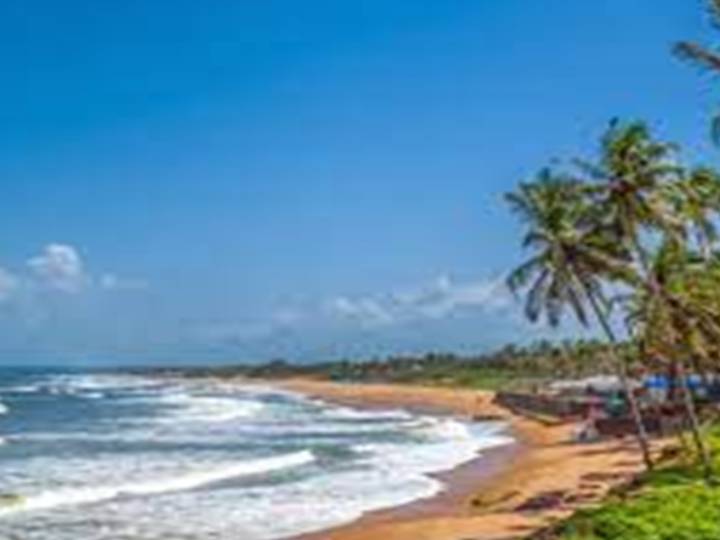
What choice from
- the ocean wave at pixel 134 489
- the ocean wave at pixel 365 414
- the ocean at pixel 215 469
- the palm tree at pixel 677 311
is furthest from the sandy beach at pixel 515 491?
the ocean wave at pixel 365 414

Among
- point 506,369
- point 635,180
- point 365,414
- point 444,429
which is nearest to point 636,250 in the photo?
point 635,180

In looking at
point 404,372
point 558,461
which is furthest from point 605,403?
point 404,372

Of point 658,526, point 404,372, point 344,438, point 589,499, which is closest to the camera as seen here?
point 658,526

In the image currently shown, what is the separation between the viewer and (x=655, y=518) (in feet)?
85.7

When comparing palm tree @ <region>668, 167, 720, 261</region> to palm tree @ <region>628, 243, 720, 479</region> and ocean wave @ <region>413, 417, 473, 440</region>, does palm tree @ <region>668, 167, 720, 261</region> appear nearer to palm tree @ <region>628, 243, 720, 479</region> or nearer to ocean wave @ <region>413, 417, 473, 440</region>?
palm tree @ <region>628, 243, 720, 479</region>

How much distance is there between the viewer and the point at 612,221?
1510 inches

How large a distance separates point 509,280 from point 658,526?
62.1 feet

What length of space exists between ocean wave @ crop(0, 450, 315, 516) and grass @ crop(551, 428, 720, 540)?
66.0ft

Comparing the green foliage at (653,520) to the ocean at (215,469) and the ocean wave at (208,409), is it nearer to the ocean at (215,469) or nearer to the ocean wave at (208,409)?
the ocean at (215,469)

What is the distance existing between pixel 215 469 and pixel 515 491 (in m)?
15.3

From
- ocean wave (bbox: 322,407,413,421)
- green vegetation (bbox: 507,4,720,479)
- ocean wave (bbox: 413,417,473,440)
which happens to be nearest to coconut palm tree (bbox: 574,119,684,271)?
green vegetation (bbox: 507,4,720,479)

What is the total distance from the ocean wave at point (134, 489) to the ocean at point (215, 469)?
0.04 metres

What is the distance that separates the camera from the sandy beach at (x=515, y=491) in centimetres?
3466

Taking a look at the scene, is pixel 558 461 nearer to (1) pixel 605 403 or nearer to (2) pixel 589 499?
(2) pixel 589 499
